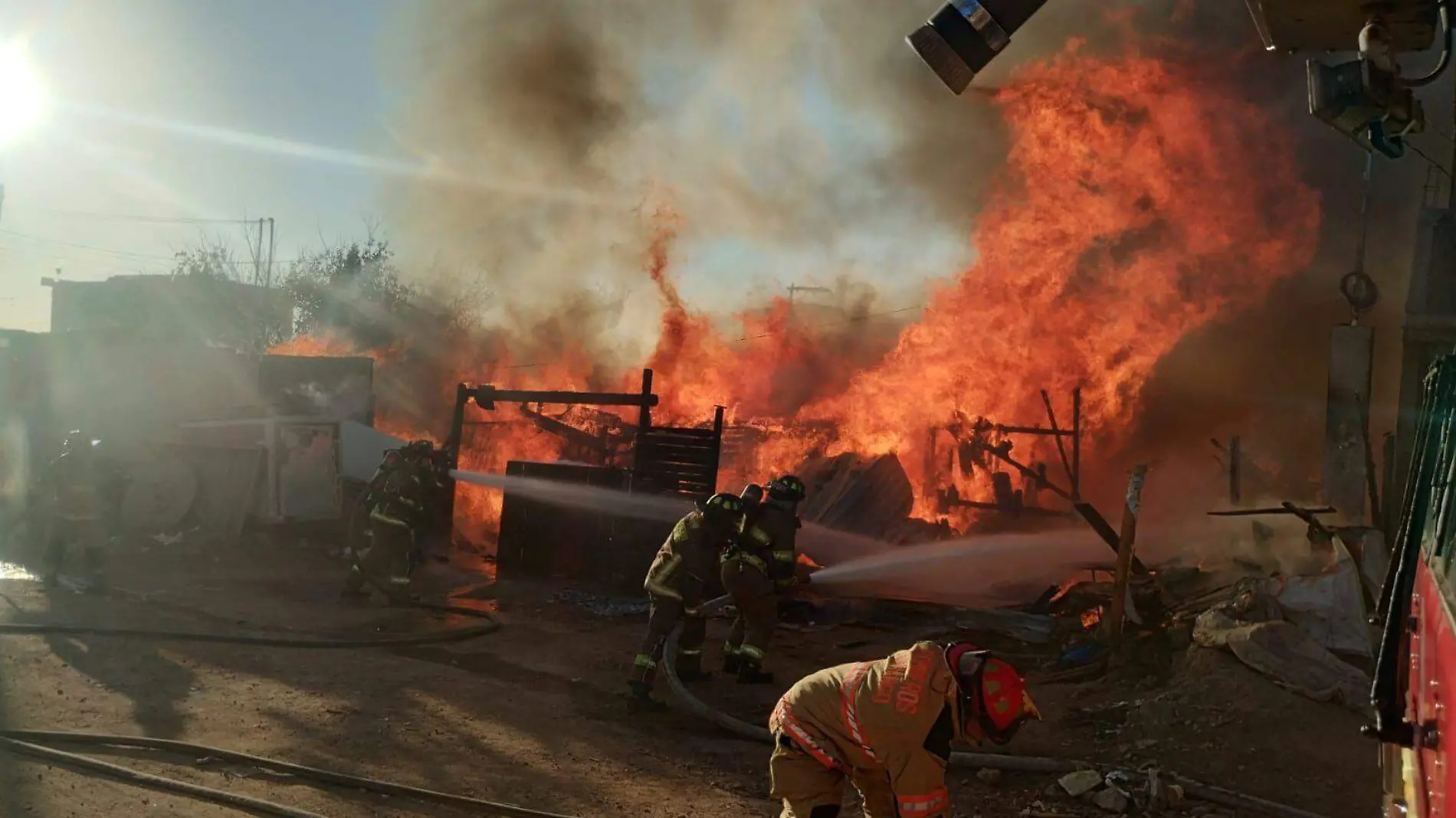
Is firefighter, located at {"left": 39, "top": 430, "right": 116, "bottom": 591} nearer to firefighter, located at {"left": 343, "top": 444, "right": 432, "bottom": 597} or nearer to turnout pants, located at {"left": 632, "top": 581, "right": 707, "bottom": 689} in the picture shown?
firefighter, located at {"left": 343, "top": 444, "right": 432, "bottom": 597}

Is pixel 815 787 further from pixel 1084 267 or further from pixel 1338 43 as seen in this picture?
pixel 1084 267

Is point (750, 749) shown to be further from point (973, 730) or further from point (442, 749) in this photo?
point (973, 730)

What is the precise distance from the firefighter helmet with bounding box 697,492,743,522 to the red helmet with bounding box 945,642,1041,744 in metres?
5.18

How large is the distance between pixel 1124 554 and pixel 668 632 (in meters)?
3.93

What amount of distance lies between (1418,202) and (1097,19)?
6753 mm

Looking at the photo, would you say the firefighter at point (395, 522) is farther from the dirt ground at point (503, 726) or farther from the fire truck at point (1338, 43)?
the fire truck at point (1338, 43)

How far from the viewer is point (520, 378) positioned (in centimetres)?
2917

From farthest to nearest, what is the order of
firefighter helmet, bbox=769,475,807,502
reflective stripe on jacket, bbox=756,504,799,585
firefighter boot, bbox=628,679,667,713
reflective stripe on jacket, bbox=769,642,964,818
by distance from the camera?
1. firefighter helmet, bbox=769,475,807,502
2. reflective stripe on jacket, bbox=756,504,799,585
3. firefighter boot, bbox=628,679,667,713
4. reflective stripe on jacket, bbox=769,642,964,818

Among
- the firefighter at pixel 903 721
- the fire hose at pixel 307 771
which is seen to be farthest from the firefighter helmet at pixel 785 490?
the firefighter at pixel 903 721

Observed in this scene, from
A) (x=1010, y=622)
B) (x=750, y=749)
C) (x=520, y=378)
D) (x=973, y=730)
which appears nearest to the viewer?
(x=973, y=730)

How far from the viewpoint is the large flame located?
18594 mm

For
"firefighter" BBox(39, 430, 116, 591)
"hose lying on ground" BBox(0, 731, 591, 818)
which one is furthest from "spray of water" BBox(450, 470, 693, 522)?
"hose lying on ground" BBox(0, 731, 591, 818)

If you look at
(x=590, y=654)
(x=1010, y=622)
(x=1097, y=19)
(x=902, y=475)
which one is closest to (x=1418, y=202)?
(x=1097, y=19)

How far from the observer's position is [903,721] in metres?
3.55
